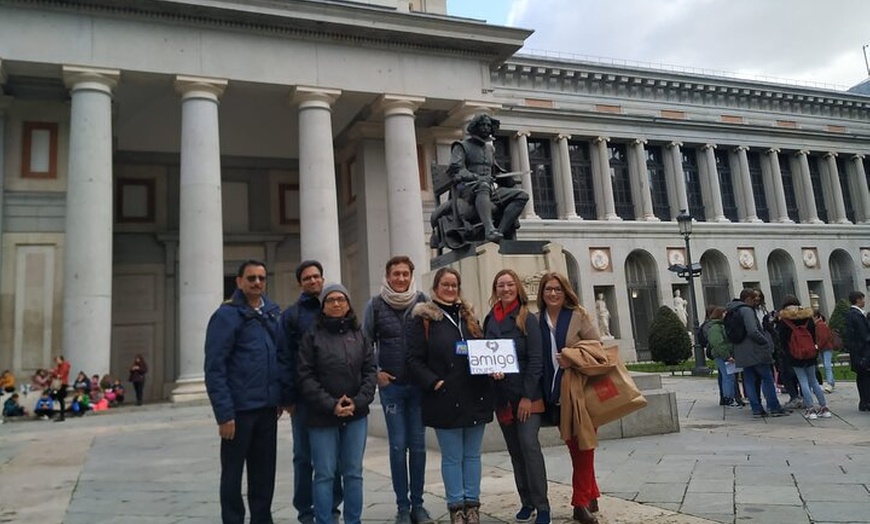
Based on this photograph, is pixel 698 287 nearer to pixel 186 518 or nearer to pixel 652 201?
pixel 652 201

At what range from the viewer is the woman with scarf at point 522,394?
4.68 m

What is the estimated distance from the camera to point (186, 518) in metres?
5.36

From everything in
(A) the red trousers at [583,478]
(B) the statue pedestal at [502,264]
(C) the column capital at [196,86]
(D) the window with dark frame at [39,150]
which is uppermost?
(C) the column capital at [196,86]

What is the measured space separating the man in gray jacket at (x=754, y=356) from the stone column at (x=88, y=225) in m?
16.3

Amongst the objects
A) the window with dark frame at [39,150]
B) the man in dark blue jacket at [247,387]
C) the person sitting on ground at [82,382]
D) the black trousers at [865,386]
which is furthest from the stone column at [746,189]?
the man in dark blue jacket at [247,387]

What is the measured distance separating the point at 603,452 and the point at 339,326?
4284 mm

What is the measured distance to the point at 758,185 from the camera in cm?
4397

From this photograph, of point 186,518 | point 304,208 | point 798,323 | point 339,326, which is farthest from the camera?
point 304,208

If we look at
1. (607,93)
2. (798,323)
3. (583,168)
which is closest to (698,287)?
(583,168)

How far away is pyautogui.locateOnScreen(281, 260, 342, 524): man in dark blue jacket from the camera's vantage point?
4.88m

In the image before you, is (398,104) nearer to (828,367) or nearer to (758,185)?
(828,367)

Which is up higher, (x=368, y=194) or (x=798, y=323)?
(x=368, y=194)

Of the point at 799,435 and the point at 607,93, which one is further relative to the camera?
the point at 607,93

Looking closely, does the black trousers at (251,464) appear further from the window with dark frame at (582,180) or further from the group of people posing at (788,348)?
the window with dark frame at (582,180)
